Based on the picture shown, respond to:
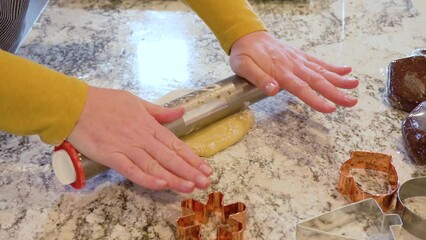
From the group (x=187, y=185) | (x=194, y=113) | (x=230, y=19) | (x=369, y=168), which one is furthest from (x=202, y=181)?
(x=230, y=19)

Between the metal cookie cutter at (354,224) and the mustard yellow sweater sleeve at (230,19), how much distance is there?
45 centimetres

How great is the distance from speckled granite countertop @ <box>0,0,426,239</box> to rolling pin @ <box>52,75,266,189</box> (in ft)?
0.16

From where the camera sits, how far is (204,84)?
119 centimetres

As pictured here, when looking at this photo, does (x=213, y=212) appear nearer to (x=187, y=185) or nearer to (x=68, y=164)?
(x=187, y=185)

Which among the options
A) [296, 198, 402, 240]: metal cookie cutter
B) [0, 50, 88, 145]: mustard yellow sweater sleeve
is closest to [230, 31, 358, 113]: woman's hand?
[296, 198, 402, 240]: metal cookie cutter

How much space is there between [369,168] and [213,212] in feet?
0.95

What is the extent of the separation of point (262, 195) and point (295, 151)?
5.2 inches

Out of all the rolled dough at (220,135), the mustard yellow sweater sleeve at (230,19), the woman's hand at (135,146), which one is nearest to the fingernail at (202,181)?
the woman's hand at (135,146)

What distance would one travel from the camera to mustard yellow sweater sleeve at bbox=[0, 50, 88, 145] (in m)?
0.84

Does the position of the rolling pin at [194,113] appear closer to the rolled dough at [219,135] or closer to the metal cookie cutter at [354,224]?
the rolled dough at [219,135]

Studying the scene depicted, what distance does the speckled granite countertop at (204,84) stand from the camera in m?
0.87

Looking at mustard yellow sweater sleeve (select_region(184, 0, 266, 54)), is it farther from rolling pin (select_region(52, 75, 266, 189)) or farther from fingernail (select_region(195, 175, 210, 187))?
fingernail (select_region(195, 175, 210, 187))

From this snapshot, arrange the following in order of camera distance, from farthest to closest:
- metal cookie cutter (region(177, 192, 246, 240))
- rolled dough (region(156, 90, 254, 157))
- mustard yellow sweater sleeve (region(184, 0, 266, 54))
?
mustard yellow sweater sleeve (region(184, 0, 266, 54)) → rolled dough (region(156, 90, 254, 157)) → metal cookie cutter (region(177, 192, 246, 240))

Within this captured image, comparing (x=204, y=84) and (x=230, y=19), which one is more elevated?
(x=230, y=19)
